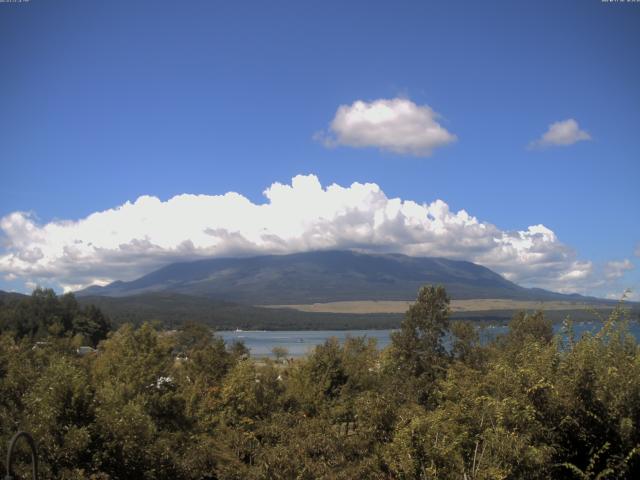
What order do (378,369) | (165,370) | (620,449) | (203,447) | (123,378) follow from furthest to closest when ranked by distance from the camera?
(378,369)
(165,370)
(123,378)
(203,447)
(620,449)

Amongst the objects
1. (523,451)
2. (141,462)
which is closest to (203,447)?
(141,462)

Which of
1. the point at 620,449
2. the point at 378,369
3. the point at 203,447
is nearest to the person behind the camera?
the point at 620,449

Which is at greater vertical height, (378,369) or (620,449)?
(620,449)

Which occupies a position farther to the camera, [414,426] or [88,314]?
[88,314]

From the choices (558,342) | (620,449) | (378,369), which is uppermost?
(558,342)

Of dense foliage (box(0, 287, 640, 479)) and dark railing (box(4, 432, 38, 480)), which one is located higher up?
dark railing (box(4, 432, 38, 480))

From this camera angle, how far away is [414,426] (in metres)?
13.1

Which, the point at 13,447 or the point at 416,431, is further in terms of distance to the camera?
the point at 416,431

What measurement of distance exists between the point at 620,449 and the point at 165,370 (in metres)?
29.4

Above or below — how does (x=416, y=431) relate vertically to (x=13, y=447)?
below

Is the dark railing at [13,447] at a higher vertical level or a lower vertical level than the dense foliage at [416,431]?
higher

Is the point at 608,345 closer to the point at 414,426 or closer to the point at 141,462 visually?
the point at 414,426

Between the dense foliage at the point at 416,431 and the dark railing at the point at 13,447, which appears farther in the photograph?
the dense foliage at the point at 416,431

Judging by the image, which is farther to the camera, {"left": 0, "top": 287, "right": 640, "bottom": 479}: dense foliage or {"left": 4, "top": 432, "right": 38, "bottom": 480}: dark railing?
{"left": 0, "top": 287, "right": 640, "bottom": 479}: dense foliage
